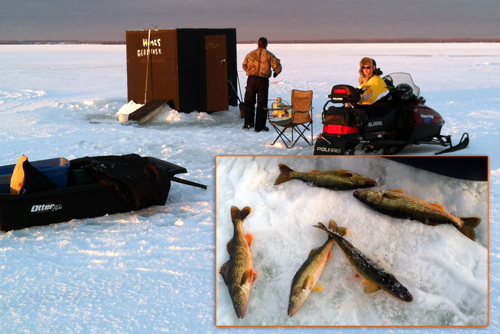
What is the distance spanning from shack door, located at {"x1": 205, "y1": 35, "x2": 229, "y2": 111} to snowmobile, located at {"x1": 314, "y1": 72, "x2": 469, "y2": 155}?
4.30m

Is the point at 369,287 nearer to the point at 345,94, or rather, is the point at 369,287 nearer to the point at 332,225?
the point at 332,225

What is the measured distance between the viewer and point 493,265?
3240 millimetres

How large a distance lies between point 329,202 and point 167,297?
164cm

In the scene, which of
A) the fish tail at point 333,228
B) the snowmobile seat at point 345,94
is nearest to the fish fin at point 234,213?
the fish tail at point 333,228

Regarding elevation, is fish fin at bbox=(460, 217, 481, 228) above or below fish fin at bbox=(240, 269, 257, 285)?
above

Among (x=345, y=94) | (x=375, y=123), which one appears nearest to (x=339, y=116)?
(x=345, y=94)

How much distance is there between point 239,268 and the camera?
5.87 feet

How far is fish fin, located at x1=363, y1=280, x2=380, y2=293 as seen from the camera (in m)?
1.77

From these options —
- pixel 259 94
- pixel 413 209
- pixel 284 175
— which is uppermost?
pixel 259 94

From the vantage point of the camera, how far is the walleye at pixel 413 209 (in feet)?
5.96

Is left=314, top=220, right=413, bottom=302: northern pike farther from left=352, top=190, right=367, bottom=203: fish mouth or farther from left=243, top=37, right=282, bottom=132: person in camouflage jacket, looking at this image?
left=243, top=37, right=282, bottom=132: person in camouflage jacket

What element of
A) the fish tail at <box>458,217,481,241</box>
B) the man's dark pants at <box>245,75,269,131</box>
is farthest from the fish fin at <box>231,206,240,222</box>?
the man's dark pants at <box>245,75,269,131</box>

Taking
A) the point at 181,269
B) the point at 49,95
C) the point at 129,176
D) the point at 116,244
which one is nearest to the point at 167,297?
the point at 181,269

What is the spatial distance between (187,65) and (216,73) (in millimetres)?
589
